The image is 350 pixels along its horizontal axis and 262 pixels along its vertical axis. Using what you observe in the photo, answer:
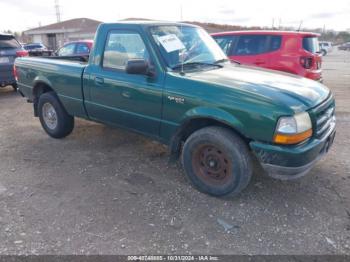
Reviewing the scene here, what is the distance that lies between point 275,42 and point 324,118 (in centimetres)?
427

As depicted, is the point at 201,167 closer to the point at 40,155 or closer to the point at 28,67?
the point at 40,155

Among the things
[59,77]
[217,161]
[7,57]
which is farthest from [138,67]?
[7,57]

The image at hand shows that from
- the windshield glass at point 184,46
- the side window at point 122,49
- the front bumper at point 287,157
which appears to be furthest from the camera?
the side window at point 122,49

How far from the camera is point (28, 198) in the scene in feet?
11.6

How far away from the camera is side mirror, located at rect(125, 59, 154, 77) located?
11.2 ft

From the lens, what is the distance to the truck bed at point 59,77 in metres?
4.55

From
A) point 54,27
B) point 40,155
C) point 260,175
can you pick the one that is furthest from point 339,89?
point 54,27

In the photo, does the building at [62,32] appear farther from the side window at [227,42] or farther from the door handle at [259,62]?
the door handle at [259,62]

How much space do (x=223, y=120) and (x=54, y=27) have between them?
49.6 metres

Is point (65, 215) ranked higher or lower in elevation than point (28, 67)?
lower

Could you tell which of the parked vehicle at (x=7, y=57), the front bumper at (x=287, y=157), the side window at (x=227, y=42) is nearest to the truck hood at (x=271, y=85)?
the front bumper at (x=287, y=157)

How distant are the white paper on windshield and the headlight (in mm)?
1562

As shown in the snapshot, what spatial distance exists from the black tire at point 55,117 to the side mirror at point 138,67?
212 cm

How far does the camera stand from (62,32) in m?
44.5
